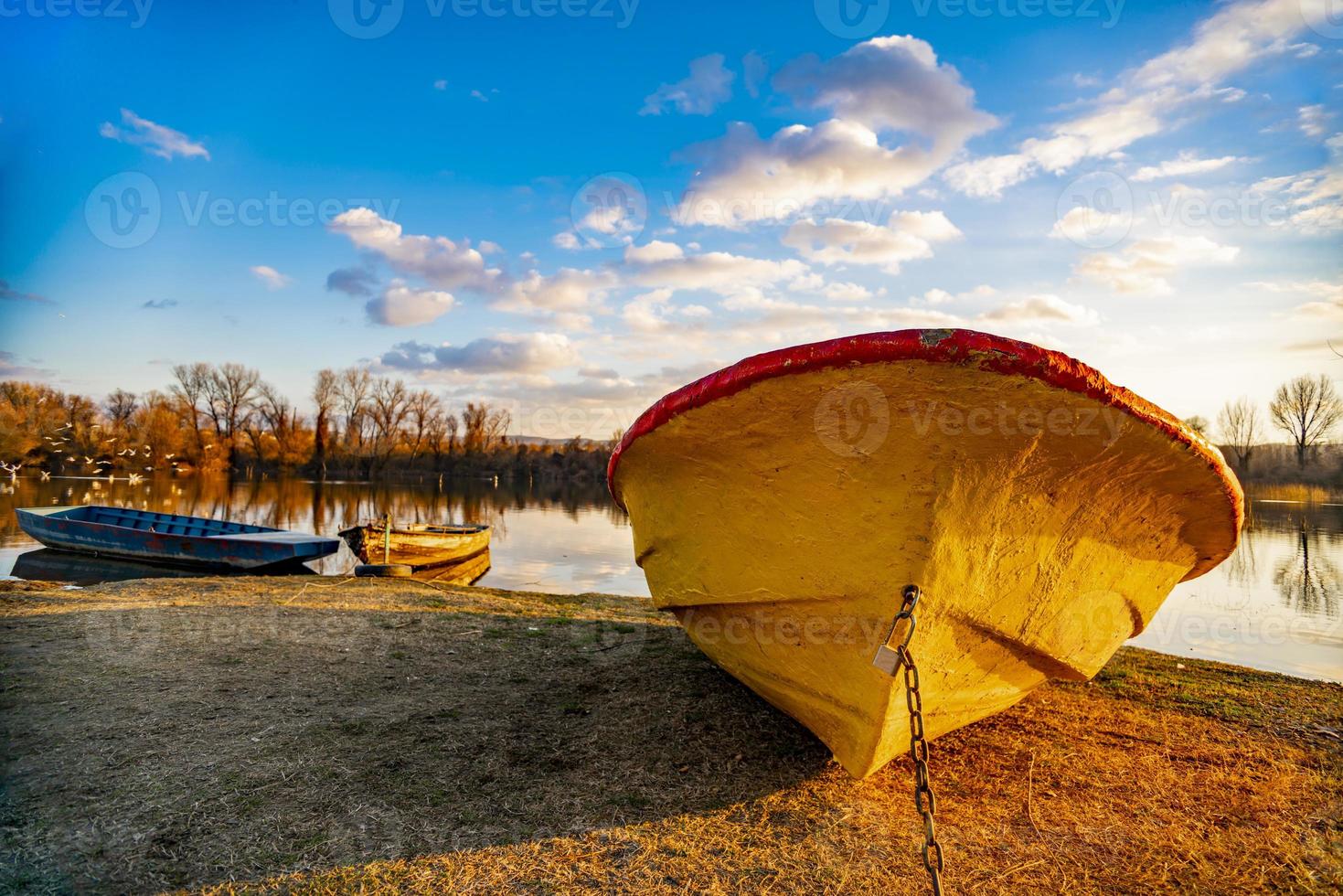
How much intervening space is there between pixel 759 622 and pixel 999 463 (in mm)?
1512

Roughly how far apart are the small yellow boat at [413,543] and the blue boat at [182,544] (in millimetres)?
1237

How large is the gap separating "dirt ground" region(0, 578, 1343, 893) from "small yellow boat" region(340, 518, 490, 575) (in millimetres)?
8709

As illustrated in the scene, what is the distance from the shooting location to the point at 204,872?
9.32ft

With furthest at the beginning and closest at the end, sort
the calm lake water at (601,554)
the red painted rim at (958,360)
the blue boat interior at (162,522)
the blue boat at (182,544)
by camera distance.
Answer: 1. the blue boat interior at (162,522)
2. the blue boat at (182,544)
3. the calm lake water at (601,554)
4. the red painted rim at (958,360)

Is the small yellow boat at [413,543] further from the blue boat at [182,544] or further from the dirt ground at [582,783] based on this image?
the dirt ground at [582,783]

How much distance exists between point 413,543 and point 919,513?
15.4 meters

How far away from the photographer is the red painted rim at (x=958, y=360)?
7.53 ft

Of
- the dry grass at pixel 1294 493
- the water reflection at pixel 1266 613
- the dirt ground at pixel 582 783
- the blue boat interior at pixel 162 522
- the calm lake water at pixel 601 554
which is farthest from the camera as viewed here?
the dry grass at pixel 1294 493

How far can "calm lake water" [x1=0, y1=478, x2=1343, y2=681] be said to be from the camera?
38.0 feet

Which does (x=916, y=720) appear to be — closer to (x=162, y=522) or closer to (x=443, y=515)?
(x=162, y=522)

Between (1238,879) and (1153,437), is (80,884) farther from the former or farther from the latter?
(1238,879)

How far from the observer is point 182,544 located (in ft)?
51.1

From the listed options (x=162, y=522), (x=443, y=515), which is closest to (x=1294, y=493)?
(x=443, y=515)

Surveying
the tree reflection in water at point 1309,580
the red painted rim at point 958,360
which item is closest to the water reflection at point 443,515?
the red painted rim at point 958,360
